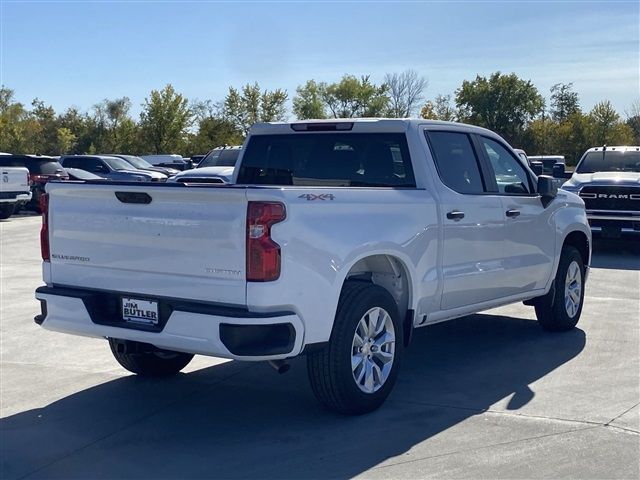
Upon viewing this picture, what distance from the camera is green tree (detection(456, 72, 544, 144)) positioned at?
174 ft

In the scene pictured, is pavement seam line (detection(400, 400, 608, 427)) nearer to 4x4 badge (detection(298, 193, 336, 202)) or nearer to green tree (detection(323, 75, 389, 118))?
4x4 badge (detection(298, 193, 336, 202))

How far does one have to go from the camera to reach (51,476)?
16.8 feet

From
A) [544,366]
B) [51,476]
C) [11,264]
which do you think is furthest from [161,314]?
[11,264]

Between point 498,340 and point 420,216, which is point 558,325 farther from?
point 420,216

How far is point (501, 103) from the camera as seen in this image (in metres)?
53.4

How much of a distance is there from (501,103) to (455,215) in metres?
48.2

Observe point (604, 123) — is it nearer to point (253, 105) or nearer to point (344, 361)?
point (253, 105)

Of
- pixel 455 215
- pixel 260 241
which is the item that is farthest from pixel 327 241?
pixel 455 215

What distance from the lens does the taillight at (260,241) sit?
208 inches

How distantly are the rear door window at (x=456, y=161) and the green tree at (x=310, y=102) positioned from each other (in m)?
50.8

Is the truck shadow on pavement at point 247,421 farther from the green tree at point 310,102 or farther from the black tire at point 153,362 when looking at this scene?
the green tree at point 310,102

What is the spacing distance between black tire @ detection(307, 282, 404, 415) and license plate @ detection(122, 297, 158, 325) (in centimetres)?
105

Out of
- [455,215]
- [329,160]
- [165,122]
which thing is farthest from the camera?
[165,122]

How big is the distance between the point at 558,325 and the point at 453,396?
2636 millimetres
